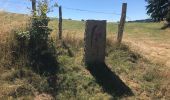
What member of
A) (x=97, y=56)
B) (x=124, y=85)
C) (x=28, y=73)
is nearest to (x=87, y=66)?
(x=97, y=56)

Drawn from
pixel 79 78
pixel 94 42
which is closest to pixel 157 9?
pixel 94 42

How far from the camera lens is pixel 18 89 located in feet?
30.4

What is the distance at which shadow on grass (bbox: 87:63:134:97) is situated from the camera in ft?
33.1

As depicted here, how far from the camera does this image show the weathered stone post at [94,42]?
1132 cm

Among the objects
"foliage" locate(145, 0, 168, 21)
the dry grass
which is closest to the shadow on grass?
the dry grass

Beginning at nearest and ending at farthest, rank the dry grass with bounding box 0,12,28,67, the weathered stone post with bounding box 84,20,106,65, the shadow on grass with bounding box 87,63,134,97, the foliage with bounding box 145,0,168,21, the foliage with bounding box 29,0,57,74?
the shadow on grass with bounding box 87,63,134,97 < the dry grass with bounding box 0,12,28,67 < the foliage with bounding box 29,0,57,74 < the weathered stone post with bounding box 84,20,106,65 < the foliage with bounding box 145,0,168,21

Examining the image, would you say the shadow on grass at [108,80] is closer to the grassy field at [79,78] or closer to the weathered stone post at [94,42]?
the grassy field at [79,78]

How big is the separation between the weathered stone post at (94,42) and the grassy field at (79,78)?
0.25 m

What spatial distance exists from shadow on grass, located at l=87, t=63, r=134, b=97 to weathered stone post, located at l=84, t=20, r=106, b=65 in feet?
0.69

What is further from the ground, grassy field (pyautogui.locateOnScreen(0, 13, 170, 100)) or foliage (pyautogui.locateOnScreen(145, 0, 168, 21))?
foliage (pyautogui.locateOnScreen(145, 0, 168, 21))

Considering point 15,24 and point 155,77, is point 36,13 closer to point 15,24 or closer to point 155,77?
point 15,24

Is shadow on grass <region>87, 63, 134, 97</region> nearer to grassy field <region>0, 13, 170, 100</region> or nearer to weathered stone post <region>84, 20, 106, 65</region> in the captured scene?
grassy field <region>0, 13, 170, 100</region>

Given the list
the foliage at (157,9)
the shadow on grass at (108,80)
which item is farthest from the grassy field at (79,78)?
the foliage at (157,9)

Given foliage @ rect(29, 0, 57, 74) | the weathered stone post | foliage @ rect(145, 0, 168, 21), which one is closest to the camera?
foliage @ rect(29, 0, 57, 74)
